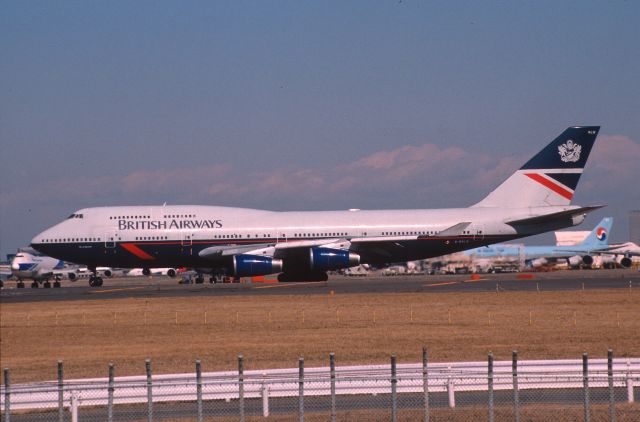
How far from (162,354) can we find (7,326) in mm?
10324

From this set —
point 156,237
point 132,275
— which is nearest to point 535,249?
point 132,275

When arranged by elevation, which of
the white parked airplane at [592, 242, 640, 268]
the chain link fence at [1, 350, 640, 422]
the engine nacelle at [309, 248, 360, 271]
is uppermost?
the engine nacelle at [309, 248, 360, 271]

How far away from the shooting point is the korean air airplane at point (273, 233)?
194ft

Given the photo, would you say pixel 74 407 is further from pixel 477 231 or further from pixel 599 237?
pixel 599 237

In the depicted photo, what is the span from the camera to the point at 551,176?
64000 mm

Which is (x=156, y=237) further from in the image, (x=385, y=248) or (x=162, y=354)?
(x=162, y=354)

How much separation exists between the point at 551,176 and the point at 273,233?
62.0 ft

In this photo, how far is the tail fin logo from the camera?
64050 millimetres

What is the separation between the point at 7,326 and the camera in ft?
113

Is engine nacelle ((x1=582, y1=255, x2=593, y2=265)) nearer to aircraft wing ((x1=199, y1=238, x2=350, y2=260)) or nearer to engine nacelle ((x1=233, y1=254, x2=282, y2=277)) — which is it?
aircraft wing ((x1=199, y1=238, x2=350, y2=260))

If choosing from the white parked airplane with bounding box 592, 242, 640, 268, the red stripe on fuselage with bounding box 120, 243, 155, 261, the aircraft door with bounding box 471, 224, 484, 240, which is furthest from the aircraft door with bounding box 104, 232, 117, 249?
the white parked airplane with bounding box 592, 242, 640, 268

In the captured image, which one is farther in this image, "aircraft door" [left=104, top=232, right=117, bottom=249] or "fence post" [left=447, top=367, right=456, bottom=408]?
"aircraft door" [left=104, top=232, right=117, bottom=249]

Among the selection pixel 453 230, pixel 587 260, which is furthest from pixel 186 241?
pixel 587 260

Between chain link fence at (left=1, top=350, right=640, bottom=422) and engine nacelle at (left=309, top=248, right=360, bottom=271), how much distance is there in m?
36.7
